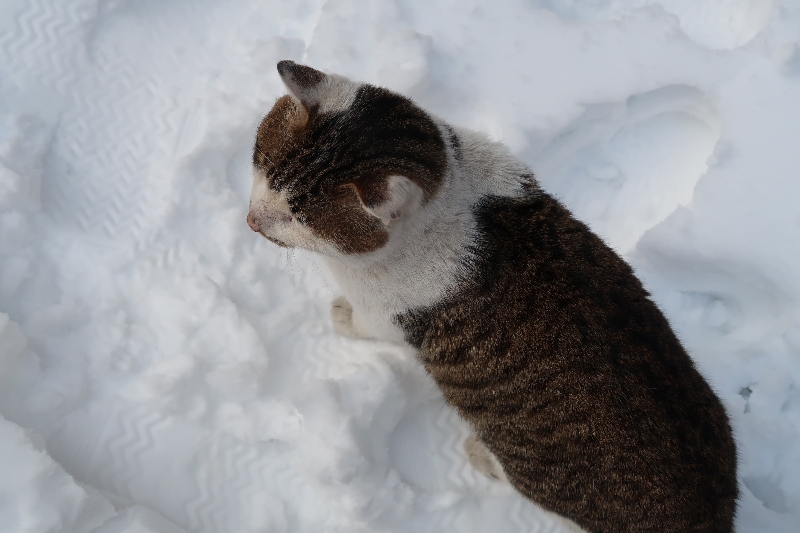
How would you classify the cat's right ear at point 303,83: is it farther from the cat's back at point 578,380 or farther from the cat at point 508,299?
the cat's back at point 578,380

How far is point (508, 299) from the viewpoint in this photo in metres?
1.82

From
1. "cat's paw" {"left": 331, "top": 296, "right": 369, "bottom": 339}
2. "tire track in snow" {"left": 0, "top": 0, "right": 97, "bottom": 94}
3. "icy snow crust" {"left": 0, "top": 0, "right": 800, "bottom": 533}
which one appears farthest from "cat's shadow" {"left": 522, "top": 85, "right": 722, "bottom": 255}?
"tire track in snow" {"left": 0, "top": 0, "right": 97, "bottom": 94}

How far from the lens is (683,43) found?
290cm

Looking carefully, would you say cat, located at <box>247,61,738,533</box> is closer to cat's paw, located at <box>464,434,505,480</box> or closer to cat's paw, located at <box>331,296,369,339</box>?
cat's paw, located at <box>464,434,505,480</box>

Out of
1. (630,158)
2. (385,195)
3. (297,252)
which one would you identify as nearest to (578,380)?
(385,195)

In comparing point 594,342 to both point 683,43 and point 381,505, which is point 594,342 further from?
point 683,43

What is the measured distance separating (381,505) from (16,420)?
63.5 inches

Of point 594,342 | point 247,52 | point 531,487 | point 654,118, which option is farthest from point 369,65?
point 531,487

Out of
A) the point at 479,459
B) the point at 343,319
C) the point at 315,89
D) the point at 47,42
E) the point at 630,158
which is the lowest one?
the point at 479,459

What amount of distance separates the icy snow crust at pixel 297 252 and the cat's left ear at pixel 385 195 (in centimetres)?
89

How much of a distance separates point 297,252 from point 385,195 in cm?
135

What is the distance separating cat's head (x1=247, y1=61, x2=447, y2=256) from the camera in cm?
166

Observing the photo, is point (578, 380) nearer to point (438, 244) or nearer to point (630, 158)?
point (438, 244)

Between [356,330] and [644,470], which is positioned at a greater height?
[644,470]
